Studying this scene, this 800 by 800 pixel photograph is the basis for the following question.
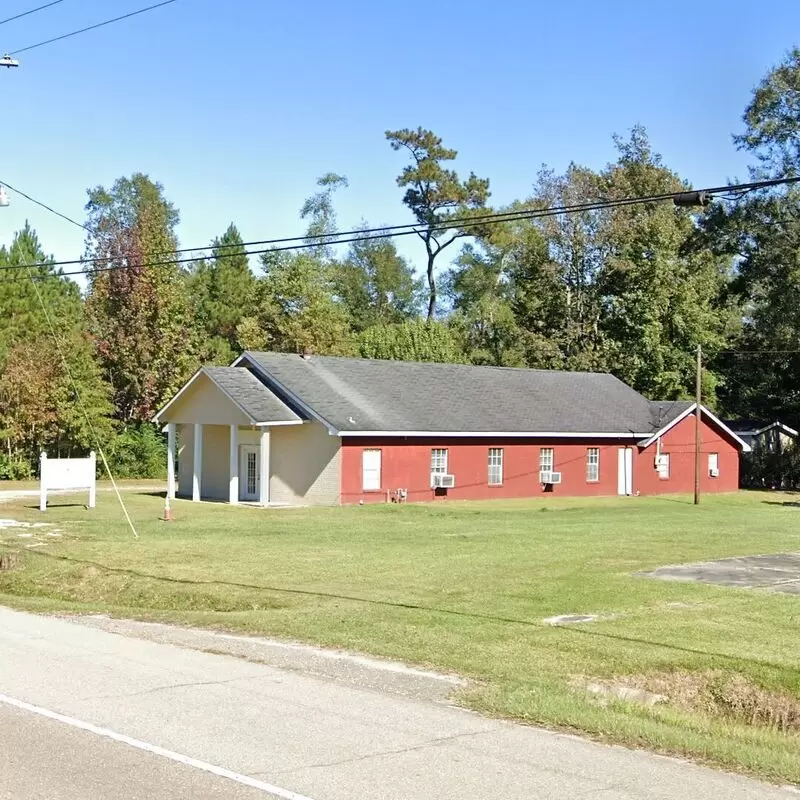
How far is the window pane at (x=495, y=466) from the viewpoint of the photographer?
145 ft

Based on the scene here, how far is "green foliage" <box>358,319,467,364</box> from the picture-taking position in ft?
211

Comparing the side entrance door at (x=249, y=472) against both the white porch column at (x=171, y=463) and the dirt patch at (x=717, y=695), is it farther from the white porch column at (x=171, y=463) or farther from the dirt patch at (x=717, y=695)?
the dirt patch at (x=717, y=695)

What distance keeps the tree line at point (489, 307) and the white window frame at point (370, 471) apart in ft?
45.4

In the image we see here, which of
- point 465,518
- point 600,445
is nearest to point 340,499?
point 465,518

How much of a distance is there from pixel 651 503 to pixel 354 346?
26701 mm

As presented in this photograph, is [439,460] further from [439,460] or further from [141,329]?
[141,329]

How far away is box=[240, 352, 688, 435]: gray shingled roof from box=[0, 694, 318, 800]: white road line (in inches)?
1150

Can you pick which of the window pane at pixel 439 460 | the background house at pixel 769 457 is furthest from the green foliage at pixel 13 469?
the background house at pixel 769 457

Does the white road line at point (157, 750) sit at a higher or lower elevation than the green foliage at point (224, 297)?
lower

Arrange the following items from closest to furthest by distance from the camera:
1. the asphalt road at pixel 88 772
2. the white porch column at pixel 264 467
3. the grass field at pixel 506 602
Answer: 1. the asphalt road at pixel 88 772
2. the grass field at pixel 506 602
3. the white porch column at pixel 264 467

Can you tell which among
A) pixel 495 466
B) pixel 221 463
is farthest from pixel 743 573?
pixel 221 463

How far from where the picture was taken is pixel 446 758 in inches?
316

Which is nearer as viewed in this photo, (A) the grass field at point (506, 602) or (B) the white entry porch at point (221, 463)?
(A) the grass field at point (506, 602)

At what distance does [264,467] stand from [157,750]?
3145cm
